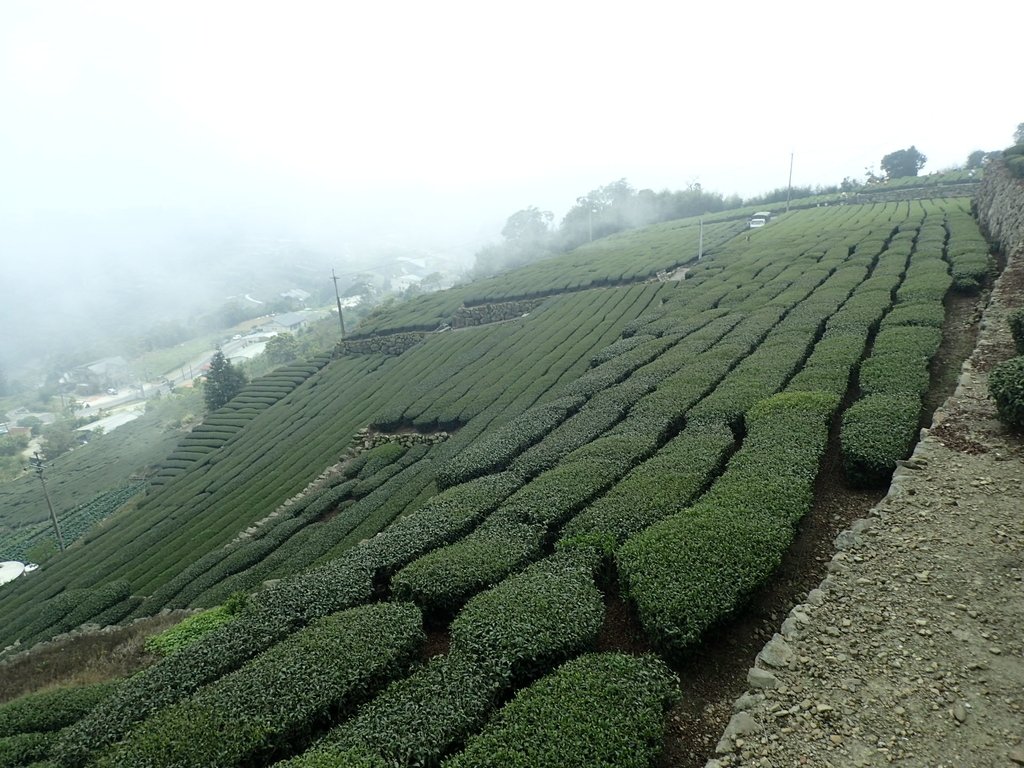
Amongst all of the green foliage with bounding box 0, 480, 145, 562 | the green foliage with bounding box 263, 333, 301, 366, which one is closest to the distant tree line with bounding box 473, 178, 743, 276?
the green foliage with bounding box 263, 333, 301, 366

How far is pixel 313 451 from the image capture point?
33562 mm

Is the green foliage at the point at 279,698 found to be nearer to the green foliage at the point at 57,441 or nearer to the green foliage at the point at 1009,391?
the green foliage at the point at 1009,391

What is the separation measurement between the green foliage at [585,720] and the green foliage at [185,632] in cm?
813

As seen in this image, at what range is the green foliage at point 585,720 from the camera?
6023 mm

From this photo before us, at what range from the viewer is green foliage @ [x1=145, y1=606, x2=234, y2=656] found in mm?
12094

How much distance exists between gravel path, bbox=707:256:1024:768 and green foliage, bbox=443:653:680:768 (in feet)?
2.68

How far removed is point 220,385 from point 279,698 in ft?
195

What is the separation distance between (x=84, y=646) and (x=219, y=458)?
2947cm

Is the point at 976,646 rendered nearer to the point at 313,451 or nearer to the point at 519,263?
the point at 313,451

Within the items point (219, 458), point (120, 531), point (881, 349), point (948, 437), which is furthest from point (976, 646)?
point (219, 458)

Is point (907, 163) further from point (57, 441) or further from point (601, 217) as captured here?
point (57, 441)

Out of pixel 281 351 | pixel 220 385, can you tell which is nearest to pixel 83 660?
pixel 220 385

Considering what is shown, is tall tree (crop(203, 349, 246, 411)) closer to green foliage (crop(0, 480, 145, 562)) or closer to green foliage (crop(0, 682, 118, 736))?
green foliage (crop(0, 480, 145, 562))

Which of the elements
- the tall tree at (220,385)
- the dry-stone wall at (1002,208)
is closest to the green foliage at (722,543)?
the dry-stone wall at (1002,208)
